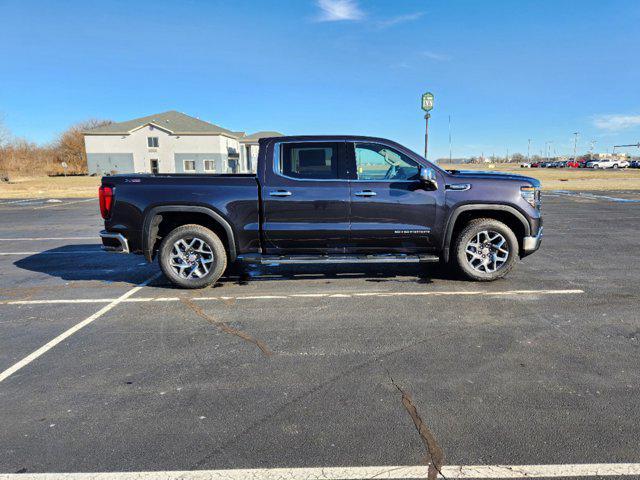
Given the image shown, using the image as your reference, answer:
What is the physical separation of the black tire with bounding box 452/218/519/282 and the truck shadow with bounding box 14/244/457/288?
38cm

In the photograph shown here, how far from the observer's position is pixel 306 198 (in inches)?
219

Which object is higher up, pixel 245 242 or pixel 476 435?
pixel 245 242

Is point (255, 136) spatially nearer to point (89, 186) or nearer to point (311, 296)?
point (89, 186)

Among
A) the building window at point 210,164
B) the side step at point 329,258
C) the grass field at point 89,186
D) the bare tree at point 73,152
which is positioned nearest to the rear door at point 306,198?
the side step at point 329,258

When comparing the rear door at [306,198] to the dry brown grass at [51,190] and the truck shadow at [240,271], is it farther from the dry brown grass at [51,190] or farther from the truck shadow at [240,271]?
the dry brown grass at [51,190]

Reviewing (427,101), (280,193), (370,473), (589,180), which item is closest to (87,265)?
(280,193)

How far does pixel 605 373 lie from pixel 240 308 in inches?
142

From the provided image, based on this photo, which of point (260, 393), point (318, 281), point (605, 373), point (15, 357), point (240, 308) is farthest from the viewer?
point (318, 281)

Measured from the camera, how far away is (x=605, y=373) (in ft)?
10.8

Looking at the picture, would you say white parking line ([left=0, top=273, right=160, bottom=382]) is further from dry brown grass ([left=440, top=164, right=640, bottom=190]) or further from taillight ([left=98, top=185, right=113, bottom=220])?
dry brown grass ([left=440, top=164, right=640, bottom=190])

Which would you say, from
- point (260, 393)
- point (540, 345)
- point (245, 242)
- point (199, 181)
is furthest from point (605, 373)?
point (199, 181)

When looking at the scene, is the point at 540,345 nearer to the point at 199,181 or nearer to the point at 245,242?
the point at 245,242

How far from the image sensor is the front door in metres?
5.61

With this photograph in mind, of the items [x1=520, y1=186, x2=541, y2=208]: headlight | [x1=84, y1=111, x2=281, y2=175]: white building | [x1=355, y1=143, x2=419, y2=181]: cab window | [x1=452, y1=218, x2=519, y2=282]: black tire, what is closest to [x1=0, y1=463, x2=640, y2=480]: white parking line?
[x1=452, y1=218, x2=519, y2=282]: black tire
